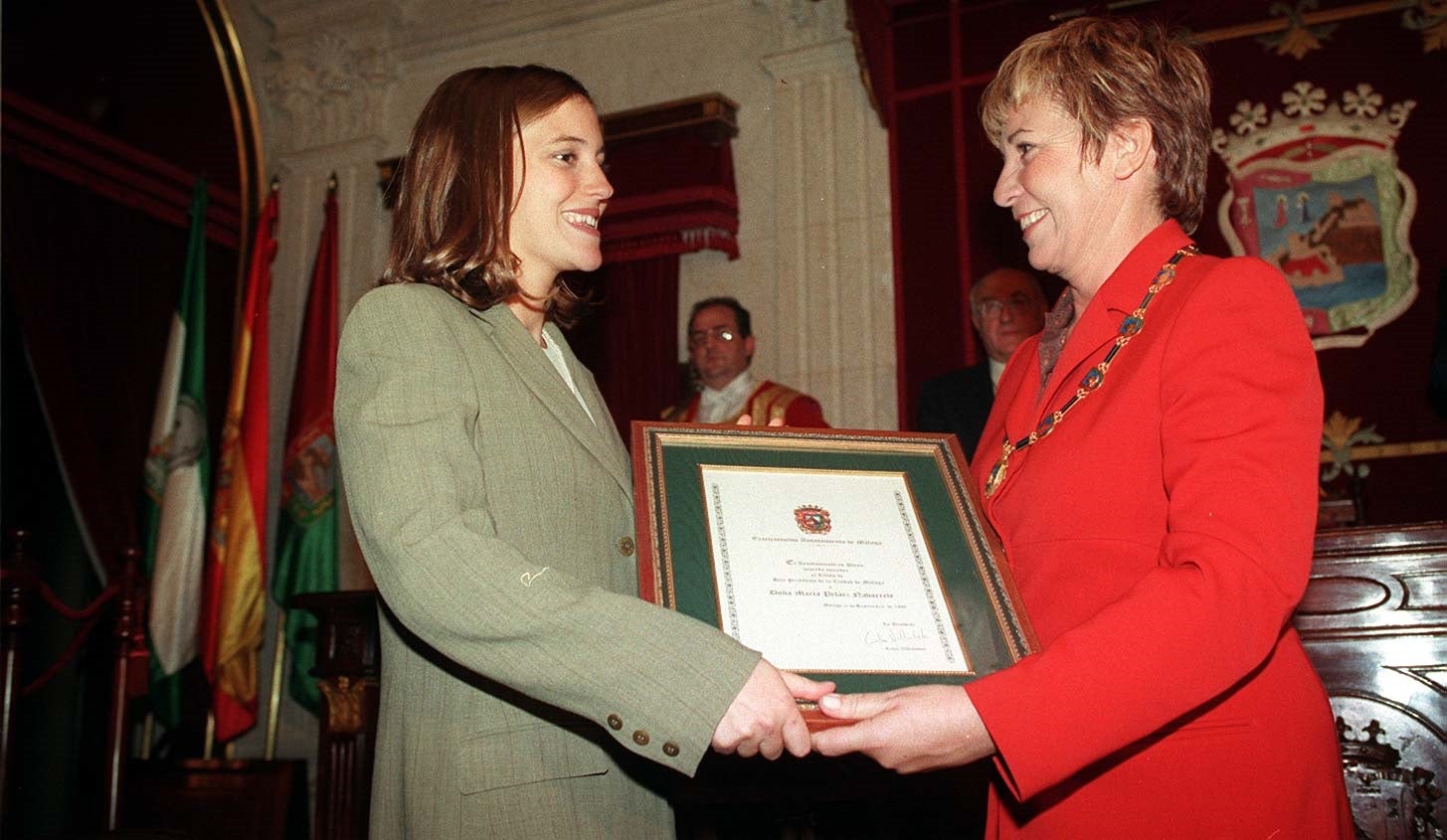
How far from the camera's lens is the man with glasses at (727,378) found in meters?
5.07

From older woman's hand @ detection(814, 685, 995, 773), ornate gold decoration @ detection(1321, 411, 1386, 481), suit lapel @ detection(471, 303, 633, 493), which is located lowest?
older woman's hand @ detection(814, 685, 995, 773)

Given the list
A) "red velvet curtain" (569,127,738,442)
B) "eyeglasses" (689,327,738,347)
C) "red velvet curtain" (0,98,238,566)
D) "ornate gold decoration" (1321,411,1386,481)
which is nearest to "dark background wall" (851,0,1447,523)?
"ornate gold decoration" (1321,411,1386,481)

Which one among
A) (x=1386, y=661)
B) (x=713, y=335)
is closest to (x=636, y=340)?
(x=713, y=335)

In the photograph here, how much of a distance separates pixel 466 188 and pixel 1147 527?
1.06 meters

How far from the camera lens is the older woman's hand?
136 centimetres

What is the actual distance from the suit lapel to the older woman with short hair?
0.51 metres

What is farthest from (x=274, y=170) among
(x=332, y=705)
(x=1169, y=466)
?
(x=1169, y=466)

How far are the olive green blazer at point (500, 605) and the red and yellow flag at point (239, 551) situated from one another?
432cm

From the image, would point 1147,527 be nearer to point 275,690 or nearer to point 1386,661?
point 1386,661

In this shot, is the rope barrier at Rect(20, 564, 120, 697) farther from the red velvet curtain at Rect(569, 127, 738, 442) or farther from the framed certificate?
the framed certificate

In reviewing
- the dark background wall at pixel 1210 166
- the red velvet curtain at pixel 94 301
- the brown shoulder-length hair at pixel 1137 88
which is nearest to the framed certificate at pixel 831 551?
the brown shoulder-length hair at pixel 1137 88

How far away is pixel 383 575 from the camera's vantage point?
144cm

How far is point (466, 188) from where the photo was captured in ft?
5.71
